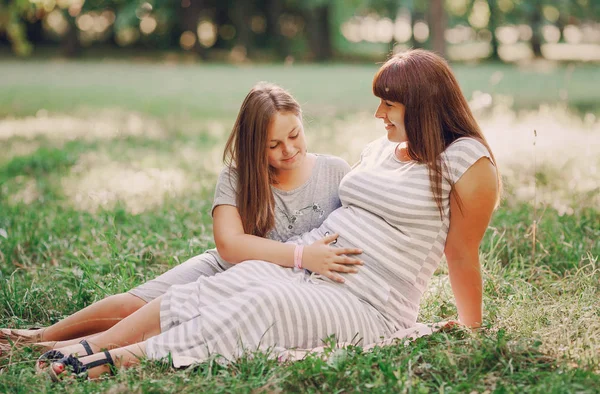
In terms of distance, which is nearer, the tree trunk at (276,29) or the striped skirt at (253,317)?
the striped skirt at (253,317)

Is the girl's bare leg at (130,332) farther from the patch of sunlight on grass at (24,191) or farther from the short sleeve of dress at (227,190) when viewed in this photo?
the patch of sunlight on grass at (24,191)

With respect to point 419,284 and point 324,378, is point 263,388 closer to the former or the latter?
point 324,378

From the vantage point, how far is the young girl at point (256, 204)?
10.6 ft

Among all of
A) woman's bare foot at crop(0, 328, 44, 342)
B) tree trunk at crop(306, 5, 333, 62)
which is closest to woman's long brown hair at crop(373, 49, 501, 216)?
woman's bare foot at crop(0, 328, 44, 342)

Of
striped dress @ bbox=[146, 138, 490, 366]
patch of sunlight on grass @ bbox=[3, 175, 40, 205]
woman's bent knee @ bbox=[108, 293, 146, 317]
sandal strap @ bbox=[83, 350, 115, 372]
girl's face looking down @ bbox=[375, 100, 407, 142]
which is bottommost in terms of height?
patch of sunlight on grass @ bbox=[3, 175, 40, 205]

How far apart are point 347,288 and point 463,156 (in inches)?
27.9

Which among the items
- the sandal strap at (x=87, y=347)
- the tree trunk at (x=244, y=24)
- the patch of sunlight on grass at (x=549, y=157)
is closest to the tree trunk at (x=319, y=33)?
the tree trunk at (x=244, y=24)

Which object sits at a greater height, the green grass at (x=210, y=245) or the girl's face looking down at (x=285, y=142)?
the girl's face looking down at (x=285, y=142)

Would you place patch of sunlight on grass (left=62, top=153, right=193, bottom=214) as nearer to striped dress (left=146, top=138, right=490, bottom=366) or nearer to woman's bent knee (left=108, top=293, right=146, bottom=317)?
woman's bent knee (left=108, top=293, right=146, bottom=317)

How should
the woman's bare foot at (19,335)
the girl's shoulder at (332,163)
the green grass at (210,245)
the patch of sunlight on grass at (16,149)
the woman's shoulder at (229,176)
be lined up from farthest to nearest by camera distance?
the patch of sunlight on grass at (16,149), the girl's shoulder at (332,163), the woman's shoulder at (229,176), the woman's bare foot at (19,335), the green grass at (210,245)

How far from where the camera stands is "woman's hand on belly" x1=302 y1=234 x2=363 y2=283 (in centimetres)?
299

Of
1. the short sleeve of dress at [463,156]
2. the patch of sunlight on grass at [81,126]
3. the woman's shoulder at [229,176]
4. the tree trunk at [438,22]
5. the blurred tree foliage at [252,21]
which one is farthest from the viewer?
the blurred tree foliage at [252,21]

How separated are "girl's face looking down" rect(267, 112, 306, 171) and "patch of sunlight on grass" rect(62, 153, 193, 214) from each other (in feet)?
7.47

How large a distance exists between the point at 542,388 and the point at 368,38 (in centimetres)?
4065
